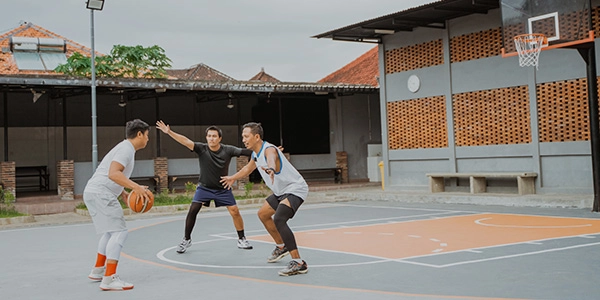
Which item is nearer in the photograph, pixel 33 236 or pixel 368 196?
pixel 33 236

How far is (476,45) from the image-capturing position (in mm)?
21922

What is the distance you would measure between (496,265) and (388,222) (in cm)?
662

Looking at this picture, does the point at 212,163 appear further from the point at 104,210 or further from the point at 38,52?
the point at 38,52

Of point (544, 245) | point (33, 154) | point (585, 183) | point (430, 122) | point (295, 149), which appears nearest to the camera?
point (544, 245)

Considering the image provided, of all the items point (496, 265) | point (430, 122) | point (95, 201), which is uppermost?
point (430, 122)

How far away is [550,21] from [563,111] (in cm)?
343

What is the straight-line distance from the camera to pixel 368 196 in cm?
2417

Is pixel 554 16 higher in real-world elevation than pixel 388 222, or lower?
higher

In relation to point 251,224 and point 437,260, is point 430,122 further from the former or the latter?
point 437,260

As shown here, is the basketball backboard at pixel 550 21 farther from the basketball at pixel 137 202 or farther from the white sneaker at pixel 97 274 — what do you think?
the white sneaker at pixel 97 274

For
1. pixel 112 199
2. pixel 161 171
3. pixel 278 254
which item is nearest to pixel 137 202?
pixel 112 199

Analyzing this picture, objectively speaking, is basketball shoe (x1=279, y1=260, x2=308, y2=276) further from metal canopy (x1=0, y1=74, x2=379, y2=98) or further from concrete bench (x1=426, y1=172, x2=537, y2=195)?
metal canopy (x1=0, y1=74, x2=379, y2=98)

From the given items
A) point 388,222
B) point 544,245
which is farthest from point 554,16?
point 544,245

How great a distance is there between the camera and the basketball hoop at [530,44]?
1689 cm
